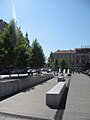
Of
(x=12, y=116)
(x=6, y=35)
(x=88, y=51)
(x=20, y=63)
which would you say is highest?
(x=88, y=51)

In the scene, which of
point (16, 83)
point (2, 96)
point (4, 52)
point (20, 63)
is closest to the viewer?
point (2, 96)

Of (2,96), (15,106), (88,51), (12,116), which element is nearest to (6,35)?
(2,96)

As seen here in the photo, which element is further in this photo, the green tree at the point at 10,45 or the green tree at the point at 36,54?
the green tree at the point at 36,54

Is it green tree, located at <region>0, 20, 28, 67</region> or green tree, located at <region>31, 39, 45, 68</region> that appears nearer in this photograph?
green tree, located at <region>0, 20, 28, 67</region>

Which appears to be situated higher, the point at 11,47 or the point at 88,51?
the point at 88,51

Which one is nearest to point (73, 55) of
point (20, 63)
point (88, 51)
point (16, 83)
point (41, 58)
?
point (88, 51)

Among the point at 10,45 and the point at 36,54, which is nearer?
the point at 10,45

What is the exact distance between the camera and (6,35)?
25797 millimetres

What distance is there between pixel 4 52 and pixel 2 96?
11550 millimetres

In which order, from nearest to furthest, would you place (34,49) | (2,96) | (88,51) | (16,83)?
1. (2,96)
2. (16,83)
3. (34,49)
4. (88,51)

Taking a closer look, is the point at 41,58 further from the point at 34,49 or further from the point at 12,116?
the point at 12,116

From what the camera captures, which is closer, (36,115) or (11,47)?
(36,115)

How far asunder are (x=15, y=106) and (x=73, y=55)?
144020 mm

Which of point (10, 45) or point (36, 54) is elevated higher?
point (36, 54)
